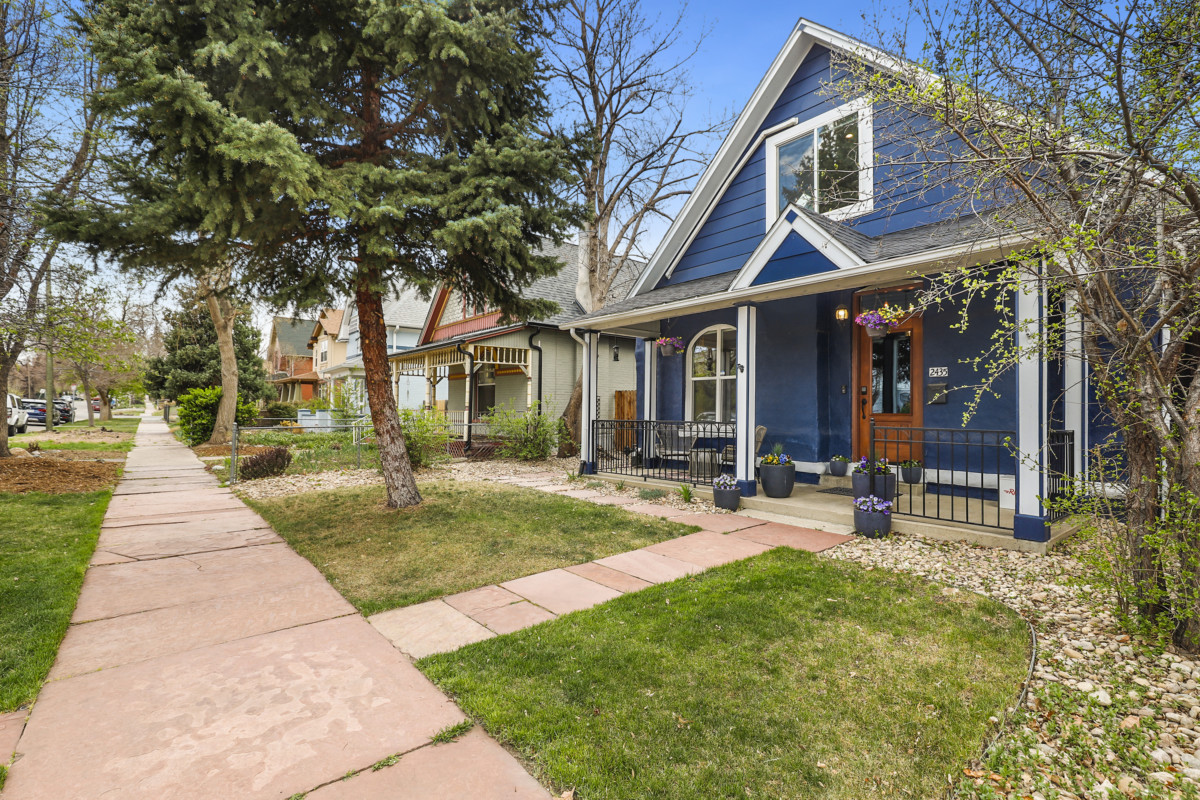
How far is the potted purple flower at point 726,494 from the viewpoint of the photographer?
6.91 metres

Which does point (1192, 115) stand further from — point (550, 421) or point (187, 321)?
point (187, 321)

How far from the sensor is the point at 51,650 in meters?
3.06

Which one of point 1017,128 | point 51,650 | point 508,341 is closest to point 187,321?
point 508,341

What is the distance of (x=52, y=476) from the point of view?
912 centimetres

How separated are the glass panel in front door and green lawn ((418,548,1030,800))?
3883mm

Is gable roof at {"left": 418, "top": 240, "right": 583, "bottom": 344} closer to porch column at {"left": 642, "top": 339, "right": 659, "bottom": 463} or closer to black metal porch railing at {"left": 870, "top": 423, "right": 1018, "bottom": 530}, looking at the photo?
porch column at {"left": 642, "top": 339, "right": 659, "bottom": 463}

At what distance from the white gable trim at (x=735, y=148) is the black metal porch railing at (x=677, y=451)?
302cm

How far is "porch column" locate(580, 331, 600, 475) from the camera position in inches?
364

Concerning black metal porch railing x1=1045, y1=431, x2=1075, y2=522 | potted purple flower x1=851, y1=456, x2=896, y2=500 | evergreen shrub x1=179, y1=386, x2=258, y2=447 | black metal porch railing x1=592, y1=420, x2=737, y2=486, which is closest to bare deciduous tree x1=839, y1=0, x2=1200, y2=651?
black metal porch railing x1=1045, y1=431, x2=1075, y2=522

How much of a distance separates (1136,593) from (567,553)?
3.94m

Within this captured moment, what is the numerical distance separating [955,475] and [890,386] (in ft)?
4.47

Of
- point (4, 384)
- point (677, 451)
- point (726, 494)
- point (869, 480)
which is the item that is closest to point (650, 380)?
point (677, 451)

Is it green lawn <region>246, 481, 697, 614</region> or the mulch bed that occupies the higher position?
the mulch bed

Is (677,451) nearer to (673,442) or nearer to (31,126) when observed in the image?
(673,442)
